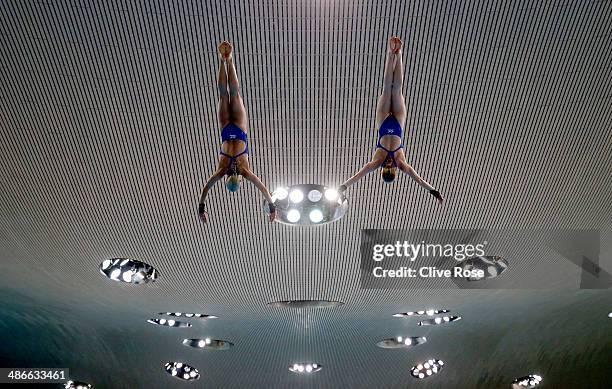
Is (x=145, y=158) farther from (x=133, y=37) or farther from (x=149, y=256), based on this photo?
(x=149, y=256)

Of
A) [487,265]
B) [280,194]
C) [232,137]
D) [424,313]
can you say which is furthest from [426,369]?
[232,137]

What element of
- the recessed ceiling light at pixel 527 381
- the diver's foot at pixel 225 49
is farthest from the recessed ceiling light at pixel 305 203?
the recessed ceiling light at pixel 527 381

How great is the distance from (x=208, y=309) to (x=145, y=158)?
20.3 feet

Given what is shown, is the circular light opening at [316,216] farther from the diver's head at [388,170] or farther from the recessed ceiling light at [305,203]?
the diver's head at [388,170]

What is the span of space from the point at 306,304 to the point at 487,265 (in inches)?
165

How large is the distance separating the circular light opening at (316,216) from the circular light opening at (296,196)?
0.28 m

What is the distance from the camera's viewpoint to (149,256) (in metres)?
9.61

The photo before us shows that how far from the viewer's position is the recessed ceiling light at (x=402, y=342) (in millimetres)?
14977

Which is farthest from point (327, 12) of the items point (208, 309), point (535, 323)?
point (535, 323)

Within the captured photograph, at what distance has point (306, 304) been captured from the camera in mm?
11867

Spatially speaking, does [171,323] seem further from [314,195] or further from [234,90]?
[234,90]

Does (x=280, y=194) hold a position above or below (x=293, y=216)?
above

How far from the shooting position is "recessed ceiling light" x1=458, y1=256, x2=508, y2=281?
32.0 ft

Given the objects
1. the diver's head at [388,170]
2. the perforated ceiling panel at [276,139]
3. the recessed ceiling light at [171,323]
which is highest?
the recessed ceiling light at [171,323]
